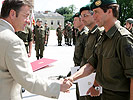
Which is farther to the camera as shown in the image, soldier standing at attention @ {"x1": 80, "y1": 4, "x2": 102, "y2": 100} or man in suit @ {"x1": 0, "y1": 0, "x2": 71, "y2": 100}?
soldier standing at attention @ {"x1": 80, "y1": 4, "x2": 102, "y2": 100}

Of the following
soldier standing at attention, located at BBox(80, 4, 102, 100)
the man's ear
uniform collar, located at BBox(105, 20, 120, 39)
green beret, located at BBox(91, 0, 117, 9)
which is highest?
green beret, located at BBox(91, 0, 117, 9)

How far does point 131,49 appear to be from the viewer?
5.43 ft

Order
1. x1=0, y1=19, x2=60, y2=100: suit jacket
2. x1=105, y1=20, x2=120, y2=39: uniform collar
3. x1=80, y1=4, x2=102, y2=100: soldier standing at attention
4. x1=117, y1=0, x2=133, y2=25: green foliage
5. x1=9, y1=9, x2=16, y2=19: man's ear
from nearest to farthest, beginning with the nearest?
1. x1=0, y1=19, x2=60, y2=100: suit jacket
2. x1=9, y1=9, x2=16, y2=19: man's ear
3. x1=105, y1=20, x2=120, y2=39: uniform collar
4. x1=80, y1=4, x2=102, y2=100: soldier standing at attention
5. x1=117, y1=0, x2=133, y2=25: green foliage

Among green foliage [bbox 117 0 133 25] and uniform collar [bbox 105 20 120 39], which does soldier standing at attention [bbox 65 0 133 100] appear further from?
green foliage [bbox 117 0 133 25]

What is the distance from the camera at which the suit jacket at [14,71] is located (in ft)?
4.96

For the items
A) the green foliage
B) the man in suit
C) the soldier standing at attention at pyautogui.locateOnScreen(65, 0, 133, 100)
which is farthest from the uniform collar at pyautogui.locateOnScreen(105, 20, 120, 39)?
the green foliage

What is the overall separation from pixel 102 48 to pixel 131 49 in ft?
1.37

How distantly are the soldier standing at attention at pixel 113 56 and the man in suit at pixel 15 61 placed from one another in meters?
0.51

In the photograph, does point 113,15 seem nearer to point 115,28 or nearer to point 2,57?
point 115,28

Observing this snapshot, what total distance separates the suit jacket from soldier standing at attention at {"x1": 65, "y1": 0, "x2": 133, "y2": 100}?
0.53 m

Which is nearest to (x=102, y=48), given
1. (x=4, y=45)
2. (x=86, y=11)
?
(x=4, y=45)

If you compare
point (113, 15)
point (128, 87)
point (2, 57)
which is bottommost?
point (128, 87)

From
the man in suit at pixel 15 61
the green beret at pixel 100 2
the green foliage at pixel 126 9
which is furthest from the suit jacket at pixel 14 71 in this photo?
the green foliage at pixel 126 9

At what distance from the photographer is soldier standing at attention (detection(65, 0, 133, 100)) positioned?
1691 millimetres
